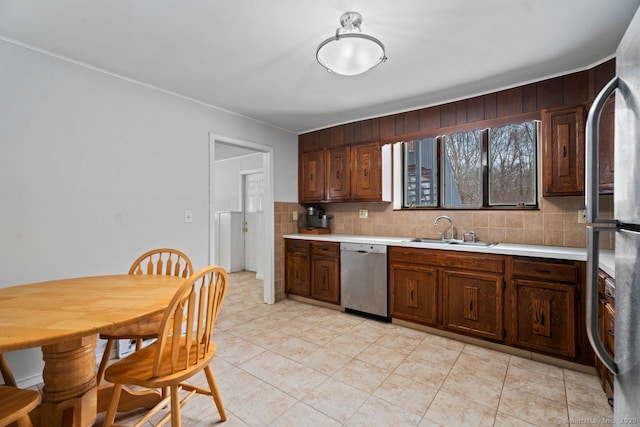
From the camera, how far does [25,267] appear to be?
6.64 ft

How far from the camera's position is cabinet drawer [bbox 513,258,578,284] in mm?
2188

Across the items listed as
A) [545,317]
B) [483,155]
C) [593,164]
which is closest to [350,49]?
[593,164]

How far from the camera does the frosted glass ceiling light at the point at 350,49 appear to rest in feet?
5.63

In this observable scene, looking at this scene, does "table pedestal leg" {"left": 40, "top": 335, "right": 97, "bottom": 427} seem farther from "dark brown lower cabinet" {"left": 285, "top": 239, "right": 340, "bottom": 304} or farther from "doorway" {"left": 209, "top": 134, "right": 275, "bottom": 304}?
"dark brown lower cabinet" {"left": 285, "top": 239, "right": 340, "bottom": 304}

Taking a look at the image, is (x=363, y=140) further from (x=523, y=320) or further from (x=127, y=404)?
(x=127, y=404)

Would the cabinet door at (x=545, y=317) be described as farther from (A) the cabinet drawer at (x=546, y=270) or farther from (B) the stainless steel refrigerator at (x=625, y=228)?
(B) the stainless steel refrigerator at (x=625, y=228)

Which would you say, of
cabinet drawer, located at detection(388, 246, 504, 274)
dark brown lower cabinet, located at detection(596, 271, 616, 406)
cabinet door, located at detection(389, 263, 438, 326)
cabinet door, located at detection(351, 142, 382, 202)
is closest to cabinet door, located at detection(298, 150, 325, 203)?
cabinet door, located at detection(351, 142, 382, 202)

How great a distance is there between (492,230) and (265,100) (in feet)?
8.83

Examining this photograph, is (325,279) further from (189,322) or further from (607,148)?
(607,148)

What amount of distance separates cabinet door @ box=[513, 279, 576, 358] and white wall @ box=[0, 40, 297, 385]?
9.69 feet

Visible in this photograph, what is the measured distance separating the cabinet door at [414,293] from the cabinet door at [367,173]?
0.95 metres

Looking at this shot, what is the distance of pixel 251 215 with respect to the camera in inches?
228

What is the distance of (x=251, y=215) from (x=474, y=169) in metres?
4.02

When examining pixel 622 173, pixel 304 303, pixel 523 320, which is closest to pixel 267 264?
pixel 304 303
